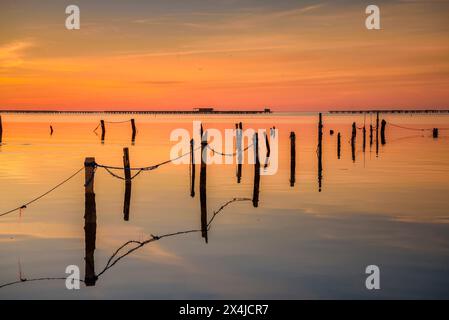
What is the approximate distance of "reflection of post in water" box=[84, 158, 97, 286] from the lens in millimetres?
12227

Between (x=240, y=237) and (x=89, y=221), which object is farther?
(x=240, y=237)

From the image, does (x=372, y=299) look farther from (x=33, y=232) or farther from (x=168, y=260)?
(x=33, y=232)

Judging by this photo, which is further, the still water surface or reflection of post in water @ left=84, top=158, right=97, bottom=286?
the still water surface

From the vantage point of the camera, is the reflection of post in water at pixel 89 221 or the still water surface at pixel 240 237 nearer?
the reflection of post in water at pixel 89 221

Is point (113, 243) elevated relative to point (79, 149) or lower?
lower

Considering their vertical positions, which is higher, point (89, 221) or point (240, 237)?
point (89, 221)

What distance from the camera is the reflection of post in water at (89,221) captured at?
1223 cm

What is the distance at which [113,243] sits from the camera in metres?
16.2

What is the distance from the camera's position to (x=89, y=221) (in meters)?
12.4

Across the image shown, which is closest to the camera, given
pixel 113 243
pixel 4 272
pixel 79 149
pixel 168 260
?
pixel 4 272

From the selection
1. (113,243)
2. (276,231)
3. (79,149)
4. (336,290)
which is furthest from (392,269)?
(79,149)
